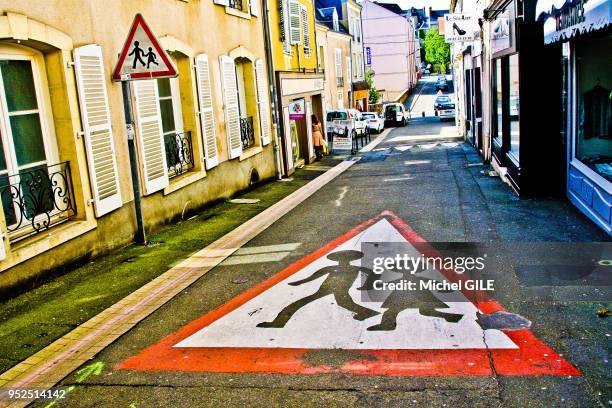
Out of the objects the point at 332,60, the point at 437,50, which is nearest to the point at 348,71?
the point at 332,60

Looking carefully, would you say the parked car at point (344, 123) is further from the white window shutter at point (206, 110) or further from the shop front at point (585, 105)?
the shop front at point (585, 105)

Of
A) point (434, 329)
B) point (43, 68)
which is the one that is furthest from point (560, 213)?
point (43, 68)

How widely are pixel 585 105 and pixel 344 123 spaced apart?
16.8 m

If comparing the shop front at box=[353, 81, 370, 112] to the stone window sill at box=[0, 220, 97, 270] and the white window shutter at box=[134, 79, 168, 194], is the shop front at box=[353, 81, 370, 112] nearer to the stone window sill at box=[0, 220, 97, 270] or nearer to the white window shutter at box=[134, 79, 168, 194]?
the white window shutter at box=[134, 79, 168, 194]

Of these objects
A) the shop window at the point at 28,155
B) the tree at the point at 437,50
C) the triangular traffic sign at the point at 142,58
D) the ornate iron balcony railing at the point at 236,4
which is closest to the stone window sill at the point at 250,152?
the ornate iron balcony railing at the point at 236,4

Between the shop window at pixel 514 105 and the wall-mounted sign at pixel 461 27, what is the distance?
5.66 metres

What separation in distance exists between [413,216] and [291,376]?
5.71 meters

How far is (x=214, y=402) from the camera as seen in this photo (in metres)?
4.01

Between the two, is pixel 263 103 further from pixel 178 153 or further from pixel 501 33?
pixel 501 33

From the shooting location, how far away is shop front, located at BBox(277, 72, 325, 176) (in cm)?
1741

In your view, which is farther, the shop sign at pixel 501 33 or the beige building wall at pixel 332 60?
the beige building wall at pixel 332 60

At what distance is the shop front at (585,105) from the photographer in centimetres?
771

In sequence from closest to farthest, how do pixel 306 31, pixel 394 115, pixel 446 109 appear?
pixel 306 31, pixel 394 115, pixel 446 109

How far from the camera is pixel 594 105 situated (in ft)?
28.1
